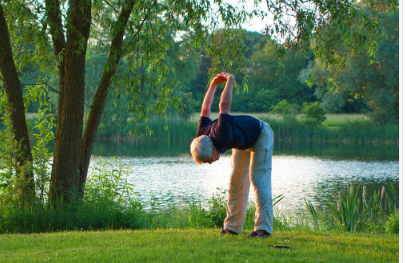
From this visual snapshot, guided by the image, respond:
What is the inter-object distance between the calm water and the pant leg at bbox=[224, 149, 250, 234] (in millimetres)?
4490

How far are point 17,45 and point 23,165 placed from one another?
2730mm

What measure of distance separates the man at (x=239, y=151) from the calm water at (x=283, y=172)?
452cm

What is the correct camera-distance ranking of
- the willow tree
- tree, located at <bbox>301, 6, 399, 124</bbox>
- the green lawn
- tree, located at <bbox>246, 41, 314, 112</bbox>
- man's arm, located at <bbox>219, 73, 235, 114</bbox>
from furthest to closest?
tree, located at <bbox>246, 41, 314, 112</bbox> → tree, located at <bbox>301, 6, 399, 124</bbox> → the willow tree → man's arm, located at <bbox>219, 73, 235, 114</bbox> → the green lawn

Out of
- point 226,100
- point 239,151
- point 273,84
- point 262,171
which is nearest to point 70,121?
point 239,151

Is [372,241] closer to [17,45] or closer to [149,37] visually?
[149,37]

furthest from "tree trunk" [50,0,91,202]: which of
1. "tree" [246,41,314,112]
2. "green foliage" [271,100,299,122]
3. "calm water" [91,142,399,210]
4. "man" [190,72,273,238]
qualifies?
"tree" [246,41,314,112]

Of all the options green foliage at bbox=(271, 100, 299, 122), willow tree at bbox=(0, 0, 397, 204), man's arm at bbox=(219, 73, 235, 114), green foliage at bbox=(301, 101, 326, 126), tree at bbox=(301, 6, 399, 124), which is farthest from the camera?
green foliage at bbox=(301, 101, 326, 126)

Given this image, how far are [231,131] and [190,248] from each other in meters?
1.12

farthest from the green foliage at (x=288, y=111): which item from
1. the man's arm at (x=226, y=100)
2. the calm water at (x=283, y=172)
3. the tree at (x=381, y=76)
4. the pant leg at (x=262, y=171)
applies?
the man's arm at (x=226, y=100)

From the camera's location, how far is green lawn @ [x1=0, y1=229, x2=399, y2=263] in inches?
166

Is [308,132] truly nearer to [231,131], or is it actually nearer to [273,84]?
[273,84]

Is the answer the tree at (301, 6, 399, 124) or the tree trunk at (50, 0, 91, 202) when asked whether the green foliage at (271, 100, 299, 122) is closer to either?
the tree at (301, 6, 399, 124)

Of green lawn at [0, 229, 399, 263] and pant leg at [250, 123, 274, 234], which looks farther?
pant leg at [250, 123, 274, 234]

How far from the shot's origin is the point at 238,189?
5188mm
